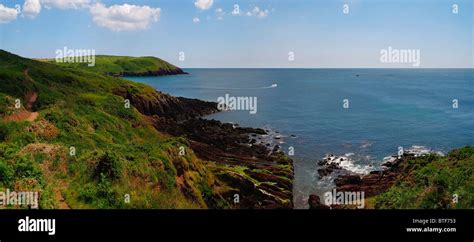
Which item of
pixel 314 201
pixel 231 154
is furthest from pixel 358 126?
pixel 314 201

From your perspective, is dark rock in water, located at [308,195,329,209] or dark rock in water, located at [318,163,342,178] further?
dark rock in water, located at [318,163,342,178]

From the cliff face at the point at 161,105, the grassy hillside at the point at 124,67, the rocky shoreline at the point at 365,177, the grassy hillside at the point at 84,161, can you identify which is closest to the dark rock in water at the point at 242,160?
the grassy hillside at the point at 84,161

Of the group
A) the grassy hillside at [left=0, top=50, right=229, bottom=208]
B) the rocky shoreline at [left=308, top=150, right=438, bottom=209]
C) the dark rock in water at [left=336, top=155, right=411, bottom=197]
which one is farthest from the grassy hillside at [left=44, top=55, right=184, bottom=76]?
the dark rock in water at [left=336, top=155, right=411, bottom=197]

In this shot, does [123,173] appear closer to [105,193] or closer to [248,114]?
[105,193]

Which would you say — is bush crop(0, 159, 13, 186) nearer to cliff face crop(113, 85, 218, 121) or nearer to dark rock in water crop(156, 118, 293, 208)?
dark rock in water crop(156, 118, 293, 208)

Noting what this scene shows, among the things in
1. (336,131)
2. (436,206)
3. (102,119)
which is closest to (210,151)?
(102,119)

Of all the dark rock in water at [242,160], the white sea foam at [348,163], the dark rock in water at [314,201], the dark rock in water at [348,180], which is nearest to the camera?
the dark rock in water at [242,160]

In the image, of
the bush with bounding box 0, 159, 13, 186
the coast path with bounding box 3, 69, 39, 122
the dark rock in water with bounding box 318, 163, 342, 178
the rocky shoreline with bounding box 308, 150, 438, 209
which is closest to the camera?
the bush with bounding box 0, 159, 13, 186

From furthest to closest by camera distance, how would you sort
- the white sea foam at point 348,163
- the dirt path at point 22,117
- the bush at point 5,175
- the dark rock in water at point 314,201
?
the white sea foam at point 348,163 → the dark rock in water at point 314,201 → the dirt path at point 22,117 → the bush at point 5,175

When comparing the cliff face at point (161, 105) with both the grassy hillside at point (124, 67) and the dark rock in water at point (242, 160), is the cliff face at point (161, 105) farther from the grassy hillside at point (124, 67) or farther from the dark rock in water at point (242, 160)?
the grassy hillside at point (124, 67)

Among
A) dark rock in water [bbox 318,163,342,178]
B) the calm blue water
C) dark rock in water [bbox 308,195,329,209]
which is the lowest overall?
dark rock in water [bbox 308,195,329,209]
